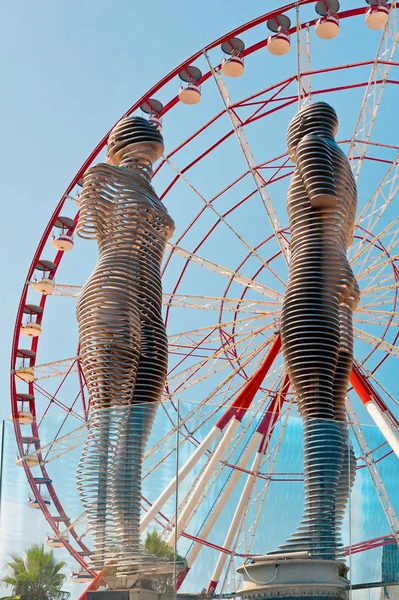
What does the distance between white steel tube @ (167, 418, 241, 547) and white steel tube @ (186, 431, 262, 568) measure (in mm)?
240

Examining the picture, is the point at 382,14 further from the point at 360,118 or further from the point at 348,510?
the point at 348,510

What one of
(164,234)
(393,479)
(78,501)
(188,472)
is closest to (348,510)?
(393,479)

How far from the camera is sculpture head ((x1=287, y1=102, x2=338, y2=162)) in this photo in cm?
1644

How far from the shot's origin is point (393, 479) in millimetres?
14664

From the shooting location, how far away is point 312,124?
54.0 feet

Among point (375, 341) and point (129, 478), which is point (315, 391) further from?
point (375, 341)

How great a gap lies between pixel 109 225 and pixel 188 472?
386 cm

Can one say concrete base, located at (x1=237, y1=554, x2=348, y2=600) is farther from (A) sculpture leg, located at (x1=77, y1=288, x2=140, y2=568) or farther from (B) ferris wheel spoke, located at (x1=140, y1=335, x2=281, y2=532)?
(A) sculpture leg, located at (x1=77, y1=288, x2=140, y2=568)

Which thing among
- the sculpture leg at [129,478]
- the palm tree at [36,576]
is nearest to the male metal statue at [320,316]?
the sculpture leg at [129,478]

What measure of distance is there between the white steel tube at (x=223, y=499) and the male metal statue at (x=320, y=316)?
68 centimetres

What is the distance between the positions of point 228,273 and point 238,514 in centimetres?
1292

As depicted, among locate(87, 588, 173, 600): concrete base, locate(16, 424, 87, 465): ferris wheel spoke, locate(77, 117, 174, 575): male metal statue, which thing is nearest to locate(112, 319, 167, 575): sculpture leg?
locate(77, 117, 174, 575): male metal statue

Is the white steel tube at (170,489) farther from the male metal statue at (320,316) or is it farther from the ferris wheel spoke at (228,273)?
the ferris wheel spoke at (228,273)

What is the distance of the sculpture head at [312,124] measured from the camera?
53.9 ft
